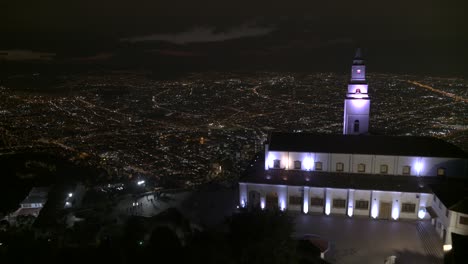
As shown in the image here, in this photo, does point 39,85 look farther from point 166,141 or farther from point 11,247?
point 11,247

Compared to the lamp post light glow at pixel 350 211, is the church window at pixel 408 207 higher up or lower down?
higher up

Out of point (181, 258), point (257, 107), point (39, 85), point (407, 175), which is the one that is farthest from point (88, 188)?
point (257, 107)

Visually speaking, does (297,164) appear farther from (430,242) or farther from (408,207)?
(430,242)

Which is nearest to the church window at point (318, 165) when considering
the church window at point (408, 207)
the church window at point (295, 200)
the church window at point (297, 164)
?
the church window at point (297, 164)

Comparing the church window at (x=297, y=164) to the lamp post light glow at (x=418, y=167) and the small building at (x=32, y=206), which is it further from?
the small building at (x=32, y=206)

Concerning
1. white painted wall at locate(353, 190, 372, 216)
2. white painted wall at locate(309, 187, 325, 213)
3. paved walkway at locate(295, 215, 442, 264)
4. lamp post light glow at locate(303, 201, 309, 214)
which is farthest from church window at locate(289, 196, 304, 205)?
white painted wall at locate(353, 190, 372, 216)

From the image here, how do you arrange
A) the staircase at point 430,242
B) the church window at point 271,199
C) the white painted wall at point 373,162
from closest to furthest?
the staircase at point 430,242 < the white painted wall at point 373,162 < the church window at point 271,199

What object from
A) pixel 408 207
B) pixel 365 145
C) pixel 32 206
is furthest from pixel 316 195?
pixel 32 206
